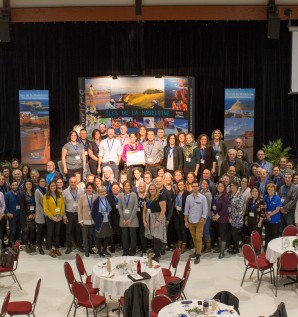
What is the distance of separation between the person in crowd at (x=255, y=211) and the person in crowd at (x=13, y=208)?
449 centimetres

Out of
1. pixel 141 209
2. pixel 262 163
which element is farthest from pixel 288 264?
pixel 262 163

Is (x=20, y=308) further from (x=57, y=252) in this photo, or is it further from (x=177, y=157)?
(x=177, y=157)

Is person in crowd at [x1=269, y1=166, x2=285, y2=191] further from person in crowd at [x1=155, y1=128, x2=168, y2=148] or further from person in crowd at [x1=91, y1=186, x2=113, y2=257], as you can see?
person in crowd at [x1=91, y1=186, x2=113, y2=257]

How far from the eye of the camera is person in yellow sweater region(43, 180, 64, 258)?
11.6 m

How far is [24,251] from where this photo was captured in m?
12.1

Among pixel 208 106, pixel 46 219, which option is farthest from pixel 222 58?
pixel 46 219

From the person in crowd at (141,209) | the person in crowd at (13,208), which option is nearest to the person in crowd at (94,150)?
the person in crowd at (13,208)

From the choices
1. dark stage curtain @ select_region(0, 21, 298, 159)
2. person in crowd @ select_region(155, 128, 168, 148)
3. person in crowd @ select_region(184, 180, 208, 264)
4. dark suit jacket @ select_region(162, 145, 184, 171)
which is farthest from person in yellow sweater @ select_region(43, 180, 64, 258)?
dark stage curtain @ select_region(0, 21, 298, 159)

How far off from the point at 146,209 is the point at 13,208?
2.69 m

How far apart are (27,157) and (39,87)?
7.15 ft

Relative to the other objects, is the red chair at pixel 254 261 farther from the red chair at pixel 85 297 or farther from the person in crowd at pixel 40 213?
the person in crowd at pixel 40 213

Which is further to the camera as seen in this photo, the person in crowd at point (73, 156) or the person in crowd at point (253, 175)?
the person in crowd at point (73, 156)

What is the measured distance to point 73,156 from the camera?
12953 millimetres

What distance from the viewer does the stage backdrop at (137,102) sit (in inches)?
631
